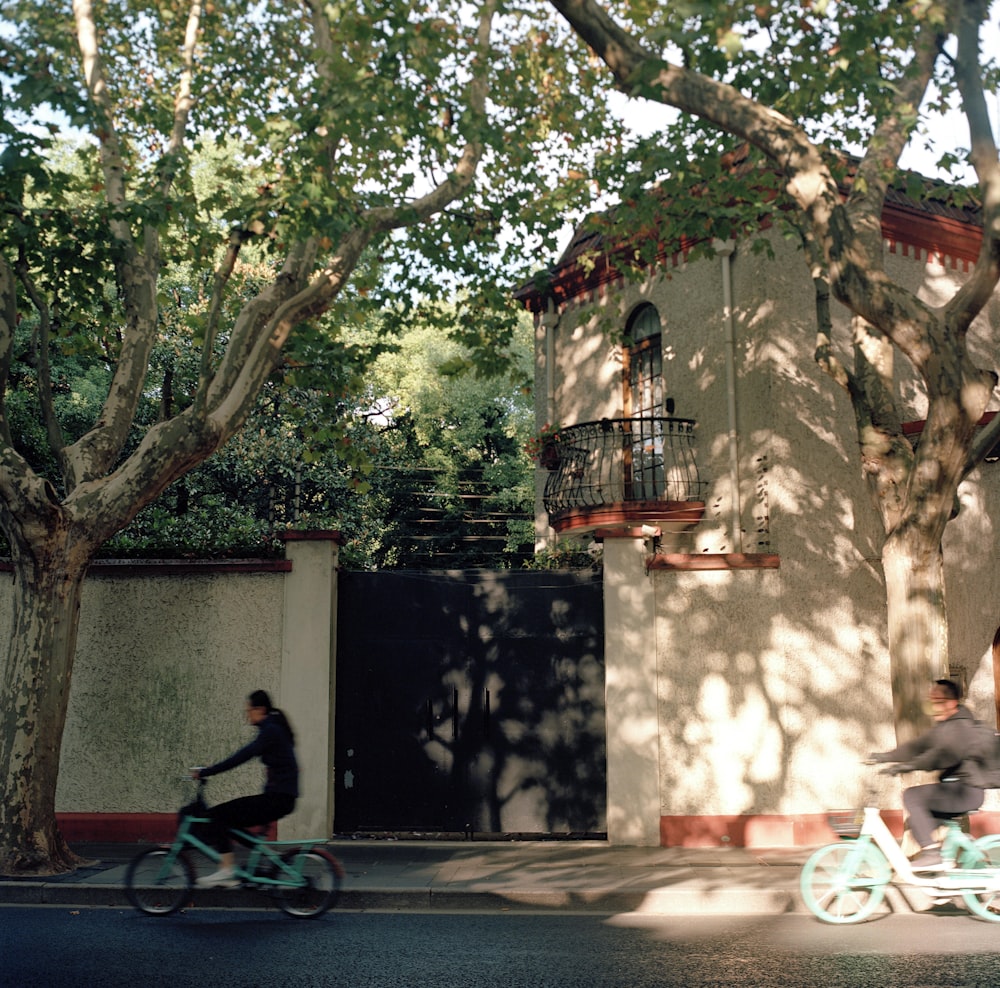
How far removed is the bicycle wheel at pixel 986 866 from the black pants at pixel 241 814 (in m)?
5.04

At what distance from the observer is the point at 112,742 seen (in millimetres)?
11797

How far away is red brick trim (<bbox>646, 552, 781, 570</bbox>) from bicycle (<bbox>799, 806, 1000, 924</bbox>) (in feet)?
13.5

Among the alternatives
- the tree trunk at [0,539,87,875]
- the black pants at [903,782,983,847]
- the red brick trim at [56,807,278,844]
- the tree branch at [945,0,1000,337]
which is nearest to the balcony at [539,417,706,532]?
the tree branch at [945,0,1000,337]

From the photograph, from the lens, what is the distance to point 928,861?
7934 millimetres

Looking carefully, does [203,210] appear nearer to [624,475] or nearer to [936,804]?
[624,475]

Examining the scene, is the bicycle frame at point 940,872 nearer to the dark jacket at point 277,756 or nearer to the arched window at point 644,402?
the dark jacket at point 277,756

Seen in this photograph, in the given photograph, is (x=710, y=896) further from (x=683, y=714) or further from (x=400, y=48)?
(x=400, y=48)

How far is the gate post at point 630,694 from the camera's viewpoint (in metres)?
11.5

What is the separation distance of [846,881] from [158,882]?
5.11 metres

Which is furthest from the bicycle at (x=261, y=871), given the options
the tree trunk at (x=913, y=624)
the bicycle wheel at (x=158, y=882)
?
the tree trunk at (x=913, y=624)

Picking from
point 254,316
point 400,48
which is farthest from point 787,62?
point 254,316

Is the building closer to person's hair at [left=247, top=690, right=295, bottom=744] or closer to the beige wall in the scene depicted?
the beige wall

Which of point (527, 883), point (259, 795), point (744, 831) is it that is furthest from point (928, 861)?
point (259, 795)

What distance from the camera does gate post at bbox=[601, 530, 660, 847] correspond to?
11539 millimetres
